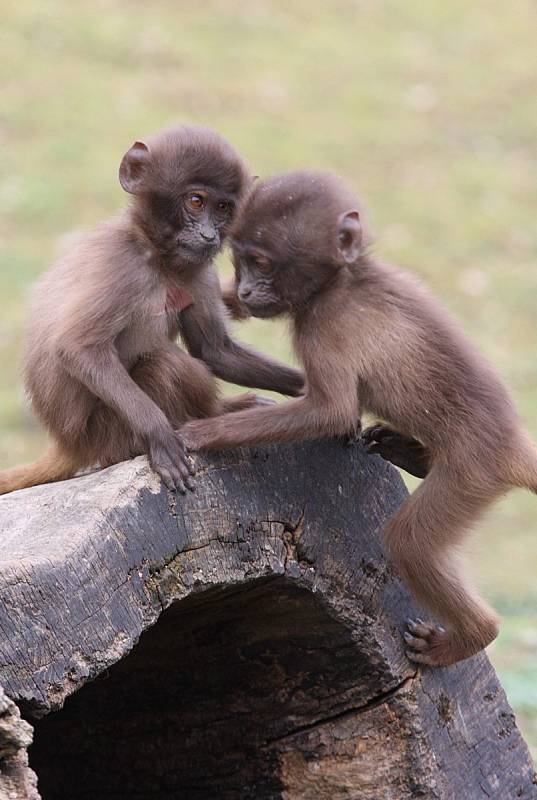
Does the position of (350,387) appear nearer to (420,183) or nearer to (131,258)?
(131,258)

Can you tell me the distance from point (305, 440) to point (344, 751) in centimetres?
101

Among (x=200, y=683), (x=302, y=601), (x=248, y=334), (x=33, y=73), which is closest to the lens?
(x=302, y=601)

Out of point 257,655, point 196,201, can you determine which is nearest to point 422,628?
point 257,655

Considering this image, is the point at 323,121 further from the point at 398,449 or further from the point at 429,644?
the point at 429,644

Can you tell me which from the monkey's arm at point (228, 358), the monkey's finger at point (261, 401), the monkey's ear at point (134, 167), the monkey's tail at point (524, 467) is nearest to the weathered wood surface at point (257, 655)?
the monkey's tail at point (524, 467)

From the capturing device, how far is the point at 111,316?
15.3 feet

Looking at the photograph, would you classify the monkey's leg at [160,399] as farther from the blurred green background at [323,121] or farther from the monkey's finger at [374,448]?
the blurred green background at [323,121]

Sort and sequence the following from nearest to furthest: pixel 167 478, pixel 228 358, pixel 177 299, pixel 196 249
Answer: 1. pixel 167 478
2. pixel 196 249
3. pixel 177 299
4. pixel 228 358

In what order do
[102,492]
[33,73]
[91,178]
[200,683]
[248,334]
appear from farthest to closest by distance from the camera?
[33,73], [91,178], [248,334], [200,683], [102,492]

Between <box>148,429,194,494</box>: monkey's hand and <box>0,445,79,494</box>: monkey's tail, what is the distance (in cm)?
73

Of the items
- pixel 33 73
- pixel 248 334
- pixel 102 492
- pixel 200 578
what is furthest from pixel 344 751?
pixel 33 73

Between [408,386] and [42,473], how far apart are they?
1313 mm

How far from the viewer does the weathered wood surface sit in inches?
154

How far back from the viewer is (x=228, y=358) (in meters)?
5.17
